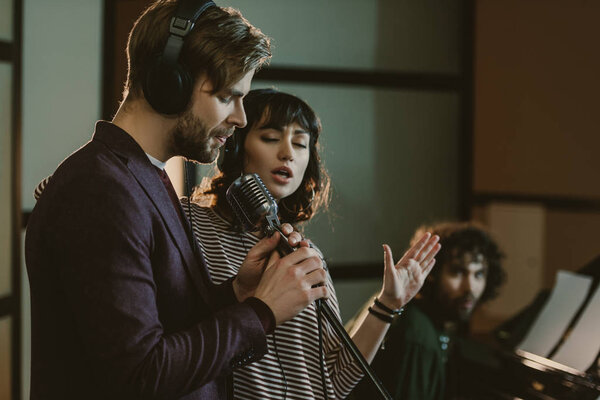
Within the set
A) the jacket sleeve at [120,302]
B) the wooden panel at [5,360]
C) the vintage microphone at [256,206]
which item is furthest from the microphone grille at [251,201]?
the wooden panel at [5,360]

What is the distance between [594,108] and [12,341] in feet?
9.66

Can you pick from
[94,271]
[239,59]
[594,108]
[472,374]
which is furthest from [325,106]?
[94,271]

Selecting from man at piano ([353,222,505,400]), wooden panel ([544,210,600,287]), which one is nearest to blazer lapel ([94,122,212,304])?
man at piano ([353,222,505,400])

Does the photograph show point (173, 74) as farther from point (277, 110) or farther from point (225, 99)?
point (277, 110)

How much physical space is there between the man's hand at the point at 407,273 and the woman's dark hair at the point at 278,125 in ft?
1.05

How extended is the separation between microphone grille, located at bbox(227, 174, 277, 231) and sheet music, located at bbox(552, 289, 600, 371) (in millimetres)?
1179

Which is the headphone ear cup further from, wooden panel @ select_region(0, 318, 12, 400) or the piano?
wooden panel @ select_region(0, 318, 12, 400)

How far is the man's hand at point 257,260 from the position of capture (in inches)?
37.0

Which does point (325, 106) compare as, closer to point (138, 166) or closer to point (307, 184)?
point (307, 184)

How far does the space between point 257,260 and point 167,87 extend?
0.31m

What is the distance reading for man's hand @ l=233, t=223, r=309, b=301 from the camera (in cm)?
94

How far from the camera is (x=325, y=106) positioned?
322 cm

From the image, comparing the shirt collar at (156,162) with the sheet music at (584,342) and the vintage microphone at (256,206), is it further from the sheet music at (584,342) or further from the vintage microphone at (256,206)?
the sheet music at (584,342)

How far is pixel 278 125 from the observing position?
1403mm
